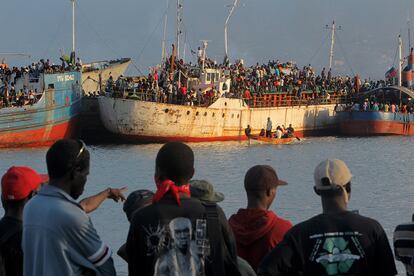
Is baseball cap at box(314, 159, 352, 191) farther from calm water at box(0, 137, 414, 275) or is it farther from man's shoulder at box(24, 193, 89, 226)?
calm water at box(0, 137, 414, 275)

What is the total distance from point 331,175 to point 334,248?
16.2 inches

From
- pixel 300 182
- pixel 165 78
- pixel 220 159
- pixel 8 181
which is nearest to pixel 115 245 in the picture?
pixel 8 181

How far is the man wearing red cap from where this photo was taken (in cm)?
550

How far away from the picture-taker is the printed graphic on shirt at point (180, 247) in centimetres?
491

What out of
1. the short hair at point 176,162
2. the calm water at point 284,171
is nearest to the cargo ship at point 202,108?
the calm water at point 284,171

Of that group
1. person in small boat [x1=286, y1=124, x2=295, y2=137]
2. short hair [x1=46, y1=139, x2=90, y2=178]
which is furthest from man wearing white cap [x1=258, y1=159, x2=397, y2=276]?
person in small boat [x1=286, y1=124, x2=295, y2=137]

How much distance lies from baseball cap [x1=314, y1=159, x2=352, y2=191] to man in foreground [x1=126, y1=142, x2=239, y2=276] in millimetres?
575

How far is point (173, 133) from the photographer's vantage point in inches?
1827

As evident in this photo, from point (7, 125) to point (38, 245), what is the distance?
37.8m

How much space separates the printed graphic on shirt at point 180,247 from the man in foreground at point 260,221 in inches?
37.1

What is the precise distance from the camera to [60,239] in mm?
4906

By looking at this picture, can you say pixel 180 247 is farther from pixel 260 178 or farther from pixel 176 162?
pixel 260 178

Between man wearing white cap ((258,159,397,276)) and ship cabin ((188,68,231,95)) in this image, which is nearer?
man wearing white cap ((258,159,397,276))

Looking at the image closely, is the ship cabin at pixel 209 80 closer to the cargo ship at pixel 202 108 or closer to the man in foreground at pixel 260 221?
the cargo ship at pixel 202 108
